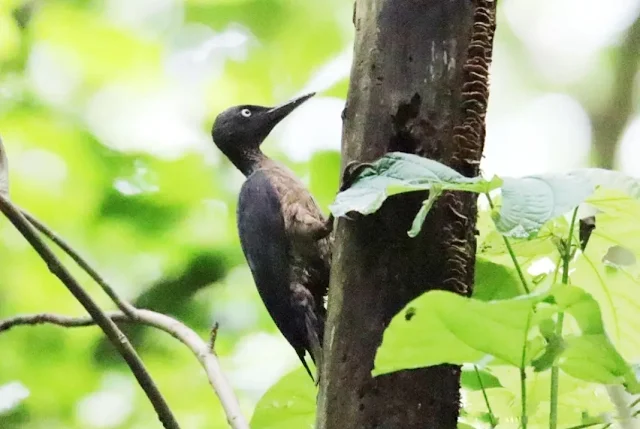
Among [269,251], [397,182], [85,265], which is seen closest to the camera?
[397,182]

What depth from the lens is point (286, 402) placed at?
1137 millimetres

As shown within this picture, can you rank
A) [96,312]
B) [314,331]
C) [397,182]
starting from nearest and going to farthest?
1. [397,182]
2. [96,312]
3. [314,331]

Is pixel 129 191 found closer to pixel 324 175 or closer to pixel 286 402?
pixel 324 175

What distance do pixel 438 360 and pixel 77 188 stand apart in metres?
1.25

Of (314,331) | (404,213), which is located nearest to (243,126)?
(314,331)

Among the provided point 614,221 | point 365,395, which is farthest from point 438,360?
point 614,221

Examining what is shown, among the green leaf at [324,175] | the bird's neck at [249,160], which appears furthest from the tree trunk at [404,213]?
the bird's neck at [249,160]

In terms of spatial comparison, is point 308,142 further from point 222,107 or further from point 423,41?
point 423,41

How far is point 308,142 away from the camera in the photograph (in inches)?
76.2

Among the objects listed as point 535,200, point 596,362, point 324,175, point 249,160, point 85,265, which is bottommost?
point 596,362

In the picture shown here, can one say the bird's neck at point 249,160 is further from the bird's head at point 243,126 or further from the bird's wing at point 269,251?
the bird's wing at point 269,251

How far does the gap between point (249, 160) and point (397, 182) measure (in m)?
1.25

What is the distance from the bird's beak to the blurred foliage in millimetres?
99

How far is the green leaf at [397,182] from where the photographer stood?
0.69m
